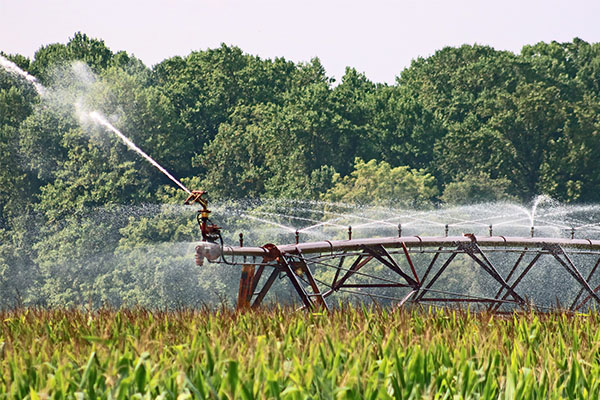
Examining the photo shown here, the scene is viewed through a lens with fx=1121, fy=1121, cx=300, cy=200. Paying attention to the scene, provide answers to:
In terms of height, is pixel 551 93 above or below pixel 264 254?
above

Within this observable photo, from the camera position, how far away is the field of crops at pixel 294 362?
10391mm

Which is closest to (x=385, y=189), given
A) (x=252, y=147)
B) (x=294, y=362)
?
(x=252, y=147)

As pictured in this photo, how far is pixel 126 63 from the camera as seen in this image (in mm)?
103250

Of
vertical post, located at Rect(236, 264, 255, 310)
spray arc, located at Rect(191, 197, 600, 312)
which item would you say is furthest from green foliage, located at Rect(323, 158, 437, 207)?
vertical post, located at Rect(236, 264, 255, 310)

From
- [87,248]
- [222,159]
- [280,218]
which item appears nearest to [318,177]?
[280,218]

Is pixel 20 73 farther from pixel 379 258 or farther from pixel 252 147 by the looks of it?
pixel 379 258

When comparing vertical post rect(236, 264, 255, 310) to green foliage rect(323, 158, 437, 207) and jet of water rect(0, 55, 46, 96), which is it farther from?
jet of water rect(0, 55, 46, 96)

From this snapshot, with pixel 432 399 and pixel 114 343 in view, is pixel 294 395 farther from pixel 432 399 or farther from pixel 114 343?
pixel 114 343

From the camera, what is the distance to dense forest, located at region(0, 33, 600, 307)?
3157 inches

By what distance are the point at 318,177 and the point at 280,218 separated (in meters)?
4.23

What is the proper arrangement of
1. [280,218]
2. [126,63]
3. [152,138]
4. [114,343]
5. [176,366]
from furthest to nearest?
[126,63] < [152,138] < [280,218] < [114,343] < [176,366]

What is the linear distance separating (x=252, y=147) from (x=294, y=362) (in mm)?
80941

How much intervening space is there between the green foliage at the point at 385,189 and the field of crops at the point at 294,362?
5983 centimetres

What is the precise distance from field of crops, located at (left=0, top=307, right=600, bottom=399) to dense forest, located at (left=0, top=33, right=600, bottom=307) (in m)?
60.0
